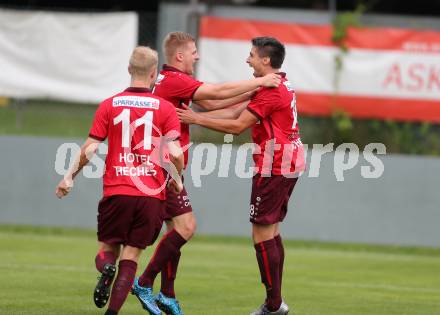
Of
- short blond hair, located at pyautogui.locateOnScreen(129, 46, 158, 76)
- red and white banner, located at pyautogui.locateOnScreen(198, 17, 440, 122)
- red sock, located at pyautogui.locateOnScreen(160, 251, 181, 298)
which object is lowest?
red sock, located at pyautogui.locateOnScreen(160, 251, 181, 298)

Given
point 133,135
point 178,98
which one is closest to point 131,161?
point 133,135

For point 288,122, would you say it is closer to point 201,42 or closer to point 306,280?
point 306,280

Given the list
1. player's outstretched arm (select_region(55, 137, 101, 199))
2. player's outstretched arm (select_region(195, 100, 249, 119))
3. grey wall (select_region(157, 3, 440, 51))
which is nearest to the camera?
player's outstretched arm (select_region(55, 137, 101, 199))

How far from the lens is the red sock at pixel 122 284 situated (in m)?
7.62

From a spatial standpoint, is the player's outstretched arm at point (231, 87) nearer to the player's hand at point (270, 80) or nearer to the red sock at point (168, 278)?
the player's hand at point (270, 80)

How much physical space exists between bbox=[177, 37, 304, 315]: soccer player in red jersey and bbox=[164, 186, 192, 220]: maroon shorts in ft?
1.88

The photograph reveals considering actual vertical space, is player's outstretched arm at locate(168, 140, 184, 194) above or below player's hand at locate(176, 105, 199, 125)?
below

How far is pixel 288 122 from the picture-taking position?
888 centimetres

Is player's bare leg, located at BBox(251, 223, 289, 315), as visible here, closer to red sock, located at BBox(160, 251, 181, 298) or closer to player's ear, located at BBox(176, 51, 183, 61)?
red sock, located at BBox(160, 251, 181, 298)

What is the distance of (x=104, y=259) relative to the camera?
310 inches

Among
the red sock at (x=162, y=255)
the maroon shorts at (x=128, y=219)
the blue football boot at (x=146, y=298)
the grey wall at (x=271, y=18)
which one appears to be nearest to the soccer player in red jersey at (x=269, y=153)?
the red sock at (x=162, y=255)

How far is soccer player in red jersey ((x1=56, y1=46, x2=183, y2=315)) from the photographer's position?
776 cm

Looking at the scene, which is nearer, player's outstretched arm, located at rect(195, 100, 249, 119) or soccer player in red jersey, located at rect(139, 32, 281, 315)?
soccer player in red jersey, located at rect(139, 32, 281, 315)

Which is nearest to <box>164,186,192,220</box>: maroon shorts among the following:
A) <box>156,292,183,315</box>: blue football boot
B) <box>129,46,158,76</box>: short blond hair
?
<box>156,292,183,315</box>: blue football boot
